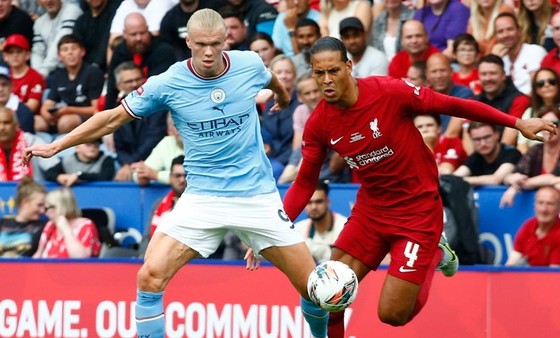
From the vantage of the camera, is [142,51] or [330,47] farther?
[142,51]

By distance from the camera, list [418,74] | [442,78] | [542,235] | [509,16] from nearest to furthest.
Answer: [542,235], [442,78], [418,74], [509,16]

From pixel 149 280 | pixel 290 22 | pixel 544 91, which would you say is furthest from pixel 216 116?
pixel 290 22

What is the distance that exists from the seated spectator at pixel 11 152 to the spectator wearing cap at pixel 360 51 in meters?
3.51

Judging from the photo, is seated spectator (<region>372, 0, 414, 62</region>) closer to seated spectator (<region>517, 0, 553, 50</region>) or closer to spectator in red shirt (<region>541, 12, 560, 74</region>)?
seated spectator (<region>517, 0, 553, 50</region>)

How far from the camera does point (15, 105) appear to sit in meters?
15.2

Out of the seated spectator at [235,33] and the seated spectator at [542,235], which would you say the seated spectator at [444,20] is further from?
the seated spectator at [542,235]

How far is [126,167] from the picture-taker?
13.9 m

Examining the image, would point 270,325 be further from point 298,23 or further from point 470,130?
point 298,23

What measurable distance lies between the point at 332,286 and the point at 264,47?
5599 mm

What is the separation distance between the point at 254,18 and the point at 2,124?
319 centimetres

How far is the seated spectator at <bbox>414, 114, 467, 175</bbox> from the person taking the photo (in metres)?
12.6

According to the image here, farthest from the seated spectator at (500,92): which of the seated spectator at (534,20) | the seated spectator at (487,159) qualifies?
the seated spectator at (534,20)

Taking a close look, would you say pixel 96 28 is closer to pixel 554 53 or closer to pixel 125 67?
pixel 125 67

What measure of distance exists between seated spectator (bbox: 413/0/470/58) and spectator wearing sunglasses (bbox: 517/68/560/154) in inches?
72.5
